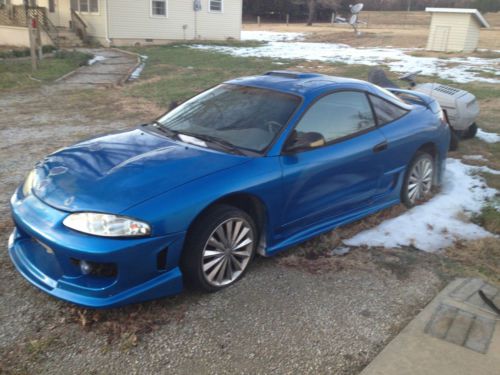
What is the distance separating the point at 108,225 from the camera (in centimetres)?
287

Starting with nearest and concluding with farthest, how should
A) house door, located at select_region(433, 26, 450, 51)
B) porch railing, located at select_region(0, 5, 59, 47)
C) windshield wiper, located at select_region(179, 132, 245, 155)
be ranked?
windshield wiper, located at select_region(179, 132, 245, 155), porch railing, located at select_region(0, 5, 59, 47), house door, located at select_region(433, 26, 450, 51)

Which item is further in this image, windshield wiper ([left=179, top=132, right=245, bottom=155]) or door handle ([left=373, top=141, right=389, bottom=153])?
door handle ([left=373, top=141, right=389, bottom=153])

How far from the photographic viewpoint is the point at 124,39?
75.7 feet

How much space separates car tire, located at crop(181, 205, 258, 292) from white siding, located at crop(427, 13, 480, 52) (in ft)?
67.1

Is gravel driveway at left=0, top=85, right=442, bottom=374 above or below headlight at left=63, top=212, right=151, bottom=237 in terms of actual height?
below

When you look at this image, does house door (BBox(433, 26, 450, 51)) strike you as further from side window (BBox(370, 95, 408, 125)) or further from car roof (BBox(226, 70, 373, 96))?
car roof (BBox(226, 70, 373, 96))

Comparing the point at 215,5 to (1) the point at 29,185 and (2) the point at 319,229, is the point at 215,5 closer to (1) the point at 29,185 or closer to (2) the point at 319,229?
(2) the point at 319,229

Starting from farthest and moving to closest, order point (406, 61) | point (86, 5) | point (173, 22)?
1. point (173, 22)
2. point (86, 5)
3. point (406, 61)

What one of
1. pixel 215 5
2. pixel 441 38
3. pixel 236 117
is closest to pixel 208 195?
pixel 236 117

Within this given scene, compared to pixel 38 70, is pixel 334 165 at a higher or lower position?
higher

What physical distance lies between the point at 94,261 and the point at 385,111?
3156 mm

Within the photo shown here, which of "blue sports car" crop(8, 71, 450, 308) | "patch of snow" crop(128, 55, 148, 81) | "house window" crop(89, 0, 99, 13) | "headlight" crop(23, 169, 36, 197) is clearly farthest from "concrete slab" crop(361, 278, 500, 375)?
"house window" crop(89, 0, 99, 13)

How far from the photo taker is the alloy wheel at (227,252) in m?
3.27

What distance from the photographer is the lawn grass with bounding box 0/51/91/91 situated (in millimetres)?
12227
